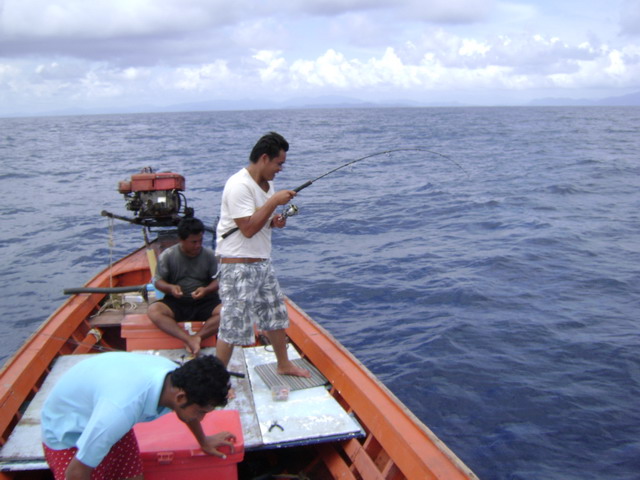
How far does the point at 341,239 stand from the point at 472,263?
349 centimetres

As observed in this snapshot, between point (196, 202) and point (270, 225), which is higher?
point (270, 225)

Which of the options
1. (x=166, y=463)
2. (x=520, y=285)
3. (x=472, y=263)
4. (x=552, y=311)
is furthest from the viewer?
(x=472, y=263)

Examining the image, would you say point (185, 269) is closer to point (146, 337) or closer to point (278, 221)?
point (146, 337)

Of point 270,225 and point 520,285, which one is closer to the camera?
point 270,225

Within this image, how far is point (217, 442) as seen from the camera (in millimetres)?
3297

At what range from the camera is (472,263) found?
10852 mm

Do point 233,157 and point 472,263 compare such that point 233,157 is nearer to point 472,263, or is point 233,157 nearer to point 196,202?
point 196,202

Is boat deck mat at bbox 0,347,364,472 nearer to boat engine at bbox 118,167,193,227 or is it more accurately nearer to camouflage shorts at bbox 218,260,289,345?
camouflage shorts at bbox 218,260,289,345

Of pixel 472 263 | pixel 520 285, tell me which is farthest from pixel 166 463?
pixel 472 263

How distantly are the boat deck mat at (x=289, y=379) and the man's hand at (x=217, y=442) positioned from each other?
0.96 metres

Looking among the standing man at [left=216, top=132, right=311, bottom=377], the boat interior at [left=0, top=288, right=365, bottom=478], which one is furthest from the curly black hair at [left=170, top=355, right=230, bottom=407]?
the standing man at [left=216, top=132, right=311, bottom=377]

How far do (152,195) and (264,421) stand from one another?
155 inches

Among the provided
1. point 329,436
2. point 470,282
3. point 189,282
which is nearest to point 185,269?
point 189,282

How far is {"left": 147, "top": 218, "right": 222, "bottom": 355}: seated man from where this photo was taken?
16.8 feet
